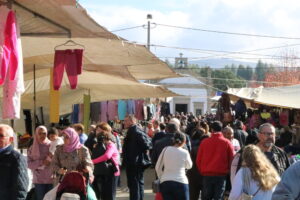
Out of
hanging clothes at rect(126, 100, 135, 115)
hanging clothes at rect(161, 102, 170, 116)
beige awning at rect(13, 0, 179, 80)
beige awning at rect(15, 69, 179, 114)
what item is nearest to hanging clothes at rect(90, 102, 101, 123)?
beige awning at rect(15, 69, 179, 114)

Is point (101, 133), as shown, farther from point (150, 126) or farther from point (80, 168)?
point (150, 126)

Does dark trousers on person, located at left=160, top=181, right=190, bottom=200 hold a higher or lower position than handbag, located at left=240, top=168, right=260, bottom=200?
lower

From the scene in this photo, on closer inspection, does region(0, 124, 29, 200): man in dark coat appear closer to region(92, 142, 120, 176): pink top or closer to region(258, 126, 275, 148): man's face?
region(258, 126, 275, 148): man's face

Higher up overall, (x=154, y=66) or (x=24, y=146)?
(x=154, y=66)

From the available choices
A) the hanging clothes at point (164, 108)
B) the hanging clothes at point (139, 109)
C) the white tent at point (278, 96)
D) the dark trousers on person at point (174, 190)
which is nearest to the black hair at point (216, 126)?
the dark trousers on person at point (174, 190)

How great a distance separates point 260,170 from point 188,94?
250ft

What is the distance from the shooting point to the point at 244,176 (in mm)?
7332

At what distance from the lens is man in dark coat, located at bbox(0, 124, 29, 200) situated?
23.9ft

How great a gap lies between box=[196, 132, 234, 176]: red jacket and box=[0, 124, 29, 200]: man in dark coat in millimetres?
4771

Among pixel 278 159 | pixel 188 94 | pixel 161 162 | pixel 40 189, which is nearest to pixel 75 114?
pixel 40 189

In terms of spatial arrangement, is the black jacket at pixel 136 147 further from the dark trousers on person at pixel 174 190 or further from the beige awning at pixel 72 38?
A: the dark trousers on person at pixel 174 190

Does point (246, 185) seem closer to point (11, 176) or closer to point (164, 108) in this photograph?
point (11, 176)

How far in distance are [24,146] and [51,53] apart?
4553 mm

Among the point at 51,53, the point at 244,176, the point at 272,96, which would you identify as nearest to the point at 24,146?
the point at 51,53
